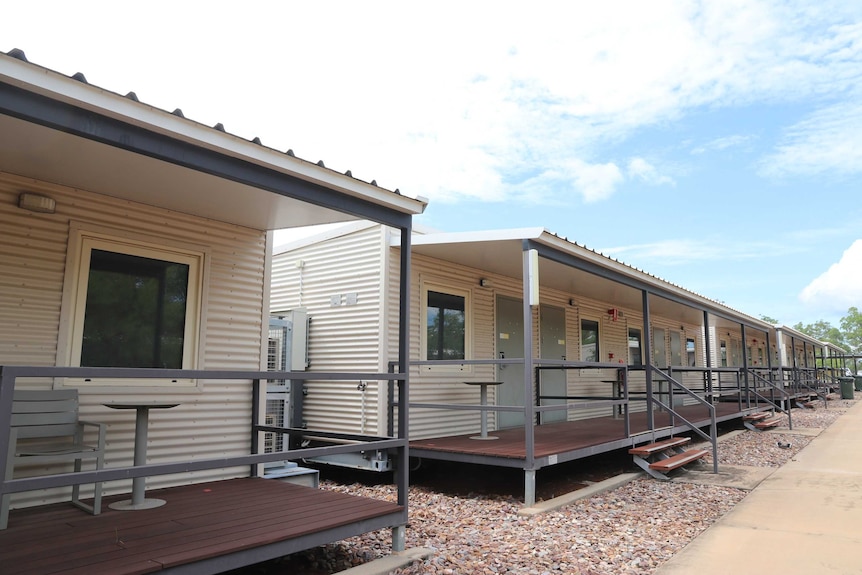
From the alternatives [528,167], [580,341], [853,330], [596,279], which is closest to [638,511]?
[596,279]

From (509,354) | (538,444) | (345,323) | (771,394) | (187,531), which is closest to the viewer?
(187,531)

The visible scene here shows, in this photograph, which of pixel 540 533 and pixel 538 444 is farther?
pixel 538 444

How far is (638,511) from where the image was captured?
221 inches

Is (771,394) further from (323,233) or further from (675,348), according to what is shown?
(323,233)

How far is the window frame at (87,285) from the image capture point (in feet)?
14.6

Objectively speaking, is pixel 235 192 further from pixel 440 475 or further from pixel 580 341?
pixel 580 341

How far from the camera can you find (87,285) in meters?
4.61

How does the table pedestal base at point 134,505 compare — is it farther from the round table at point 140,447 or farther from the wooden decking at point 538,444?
the wooden decking at point 538,444

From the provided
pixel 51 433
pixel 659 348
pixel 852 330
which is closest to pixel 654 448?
pixel 51 433

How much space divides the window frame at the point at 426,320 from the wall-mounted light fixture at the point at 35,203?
169 inches

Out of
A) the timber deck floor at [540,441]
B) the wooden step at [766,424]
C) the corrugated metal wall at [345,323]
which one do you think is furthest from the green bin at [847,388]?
the corrugated metal wall at [345,323]

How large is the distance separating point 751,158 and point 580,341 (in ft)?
117

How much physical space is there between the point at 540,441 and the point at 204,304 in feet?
13.7

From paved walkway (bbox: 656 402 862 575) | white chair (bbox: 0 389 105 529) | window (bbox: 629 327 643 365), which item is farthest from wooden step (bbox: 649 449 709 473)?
white chair (bbox: 0 389 105 529)
